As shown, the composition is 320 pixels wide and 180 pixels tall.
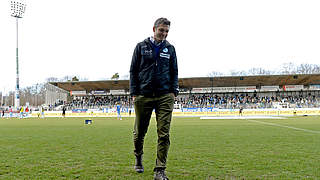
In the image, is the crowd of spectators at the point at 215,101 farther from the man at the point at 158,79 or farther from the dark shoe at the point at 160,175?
the dark shoe at the point at 160,175

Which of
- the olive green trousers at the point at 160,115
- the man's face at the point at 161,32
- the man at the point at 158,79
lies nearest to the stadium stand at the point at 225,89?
the olive green trousers at the point at 160,115

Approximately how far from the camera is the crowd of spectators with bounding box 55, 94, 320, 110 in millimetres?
43156

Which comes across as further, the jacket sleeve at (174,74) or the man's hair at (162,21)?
the jacket sleeve at (174,74)

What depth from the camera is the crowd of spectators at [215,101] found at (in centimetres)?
4316

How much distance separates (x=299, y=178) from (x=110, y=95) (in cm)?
5893

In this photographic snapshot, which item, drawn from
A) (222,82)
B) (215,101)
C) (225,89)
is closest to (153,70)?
(215,101)

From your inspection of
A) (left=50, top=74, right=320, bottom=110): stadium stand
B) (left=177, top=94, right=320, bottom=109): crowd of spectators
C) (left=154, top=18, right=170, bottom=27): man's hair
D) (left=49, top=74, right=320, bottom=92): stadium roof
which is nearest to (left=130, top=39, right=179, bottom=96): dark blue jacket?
(left=154, top=18, right=170, bottom=27): man's hair

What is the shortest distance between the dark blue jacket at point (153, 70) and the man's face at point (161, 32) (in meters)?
0.09

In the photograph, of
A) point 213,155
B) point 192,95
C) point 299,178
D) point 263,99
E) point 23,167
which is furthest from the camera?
point 192,95

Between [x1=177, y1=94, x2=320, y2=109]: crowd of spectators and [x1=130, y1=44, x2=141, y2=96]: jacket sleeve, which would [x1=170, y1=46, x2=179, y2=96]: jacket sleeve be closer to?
[x1=130, y1=44, x2=141, y2=96]: jacket sleeve

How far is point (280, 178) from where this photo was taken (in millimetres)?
3857

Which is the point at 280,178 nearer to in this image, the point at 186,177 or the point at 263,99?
the point at 186,177

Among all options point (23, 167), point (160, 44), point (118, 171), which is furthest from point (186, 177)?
point (23, 167)

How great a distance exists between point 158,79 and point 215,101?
168 ft
